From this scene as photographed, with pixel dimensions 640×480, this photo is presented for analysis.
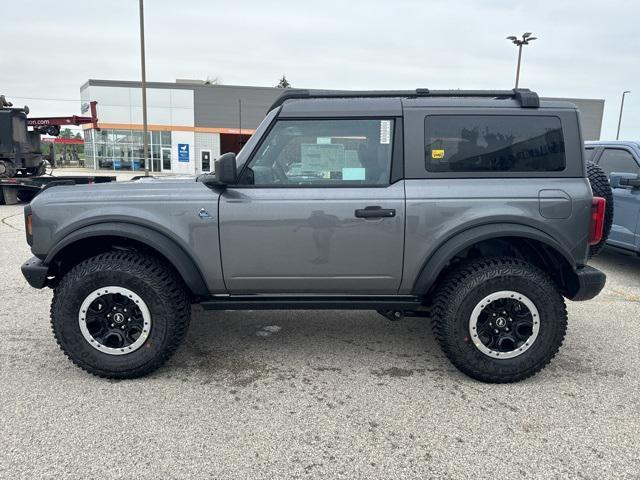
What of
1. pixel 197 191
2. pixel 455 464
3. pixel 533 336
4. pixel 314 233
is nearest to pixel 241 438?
pixel 455 464

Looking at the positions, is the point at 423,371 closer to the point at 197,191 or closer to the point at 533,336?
the point at 533,336

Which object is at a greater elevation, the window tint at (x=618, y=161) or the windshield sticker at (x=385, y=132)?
the windshield sticker at (x=385, y=132)

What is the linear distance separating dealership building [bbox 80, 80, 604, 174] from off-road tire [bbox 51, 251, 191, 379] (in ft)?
110

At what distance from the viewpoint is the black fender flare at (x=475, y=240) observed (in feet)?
10.5

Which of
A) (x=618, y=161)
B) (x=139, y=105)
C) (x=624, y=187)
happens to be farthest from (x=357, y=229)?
(x=139, y=105)

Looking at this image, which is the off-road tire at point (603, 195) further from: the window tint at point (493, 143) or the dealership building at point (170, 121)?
the dealership building at point (170, 121)

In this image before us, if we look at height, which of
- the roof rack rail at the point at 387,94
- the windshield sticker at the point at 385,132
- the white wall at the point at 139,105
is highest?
the white wall at the point at 139,105

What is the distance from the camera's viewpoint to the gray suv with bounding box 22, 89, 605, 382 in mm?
3232

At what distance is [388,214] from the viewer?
10.5 ft

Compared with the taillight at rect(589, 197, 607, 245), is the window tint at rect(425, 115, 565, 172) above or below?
above

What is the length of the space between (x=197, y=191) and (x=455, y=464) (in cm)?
234

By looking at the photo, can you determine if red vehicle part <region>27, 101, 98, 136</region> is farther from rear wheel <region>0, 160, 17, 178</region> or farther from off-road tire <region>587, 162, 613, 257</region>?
off-road tire <region>587, 162, 613, 257</region>

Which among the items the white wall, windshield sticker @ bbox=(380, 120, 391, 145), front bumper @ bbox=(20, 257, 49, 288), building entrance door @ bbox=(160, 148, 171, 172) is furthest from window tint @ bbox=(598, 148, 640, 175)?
building entrance door @ bbox=(160, 148, 171, 172)

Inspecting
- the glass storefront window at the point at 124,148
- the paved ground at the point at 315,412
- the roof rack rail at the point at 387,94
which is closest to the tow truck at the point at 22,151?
the paved ground at the point at 315,412
